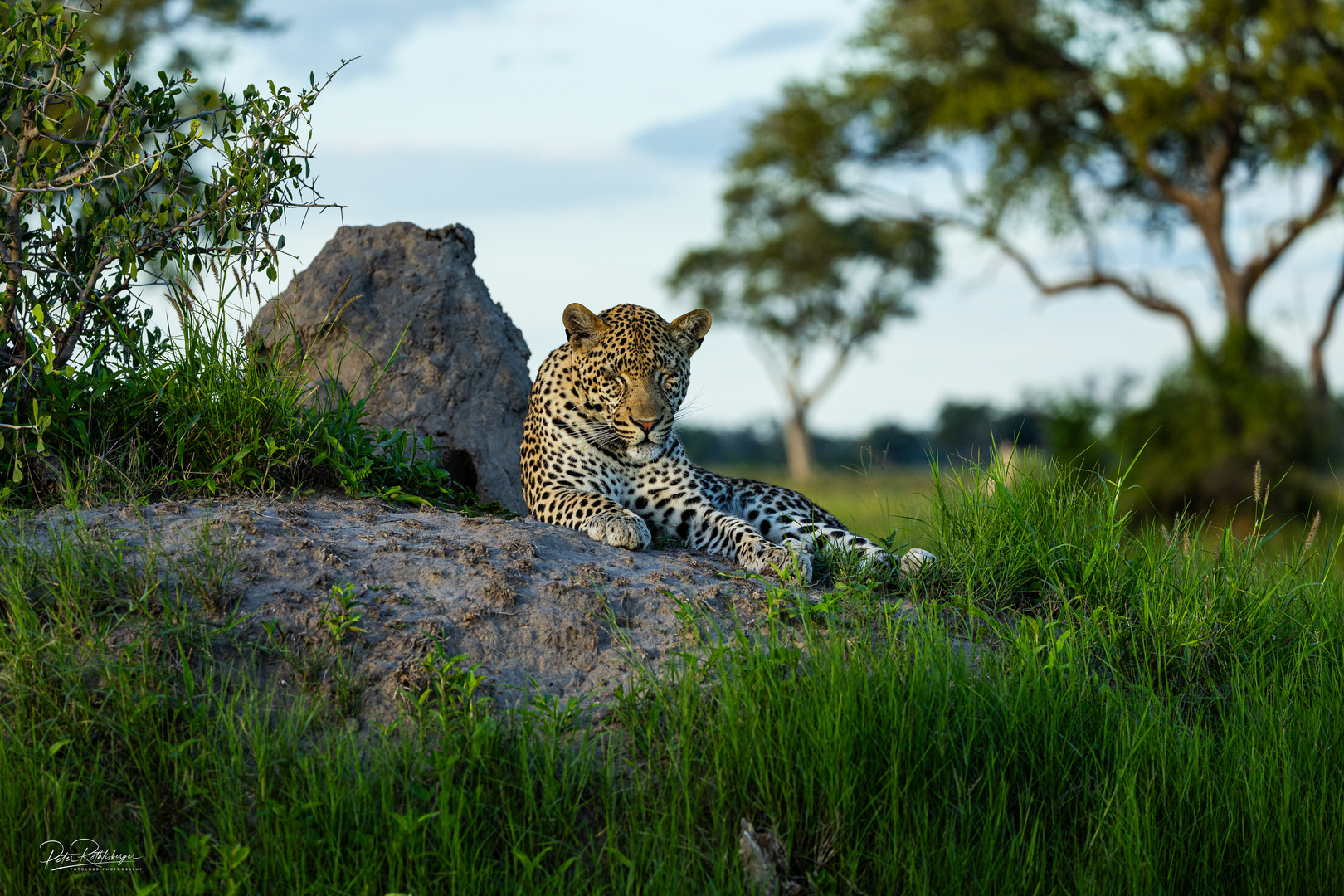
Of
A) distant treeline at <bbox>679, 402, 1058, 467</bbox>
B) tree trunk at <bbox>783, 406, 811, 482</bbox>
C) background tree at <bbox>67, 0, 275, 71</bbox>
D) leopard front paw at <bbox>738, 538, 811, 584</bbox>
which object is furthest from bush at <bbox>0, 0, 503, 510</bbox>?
distant treeline at <bbox>679, 402, 1058, 467</bbox>

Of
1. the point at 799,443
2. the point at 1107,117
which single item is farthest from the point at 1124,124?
the point at 799,443

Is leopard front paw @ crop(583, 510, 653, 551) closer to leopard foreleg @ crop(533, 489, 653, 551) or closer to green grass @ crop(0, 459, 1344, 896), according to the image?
leopard foreleg @ crop(533, 489, 653, 551)

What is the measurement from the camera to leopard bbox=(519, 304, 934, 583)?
646 cm

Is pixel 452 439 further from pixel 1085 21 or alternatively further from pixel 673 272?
pixel 673 272

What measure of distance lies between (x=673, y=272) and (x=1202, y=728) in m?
40.4

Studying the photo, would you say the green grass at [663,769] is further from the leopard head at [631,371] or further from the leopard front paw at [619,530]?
the leopard head at [631,371]

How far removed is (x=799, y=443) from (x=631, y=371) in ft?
115

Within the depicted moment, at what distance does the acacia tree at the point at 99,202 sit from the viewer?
20.7ft

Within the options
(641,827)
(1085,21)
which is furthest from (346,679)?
(1085,21)

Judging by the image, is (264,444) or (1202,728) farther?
(264,444)

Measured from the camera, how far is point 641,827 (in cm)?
408

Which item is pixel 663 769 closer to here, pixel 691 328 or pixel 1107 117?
pixel 691 328

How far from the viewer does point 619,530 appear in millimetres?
6145

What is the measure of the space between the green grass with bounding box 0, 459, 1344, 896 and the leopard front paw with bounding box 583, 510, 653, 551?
3.83ft
